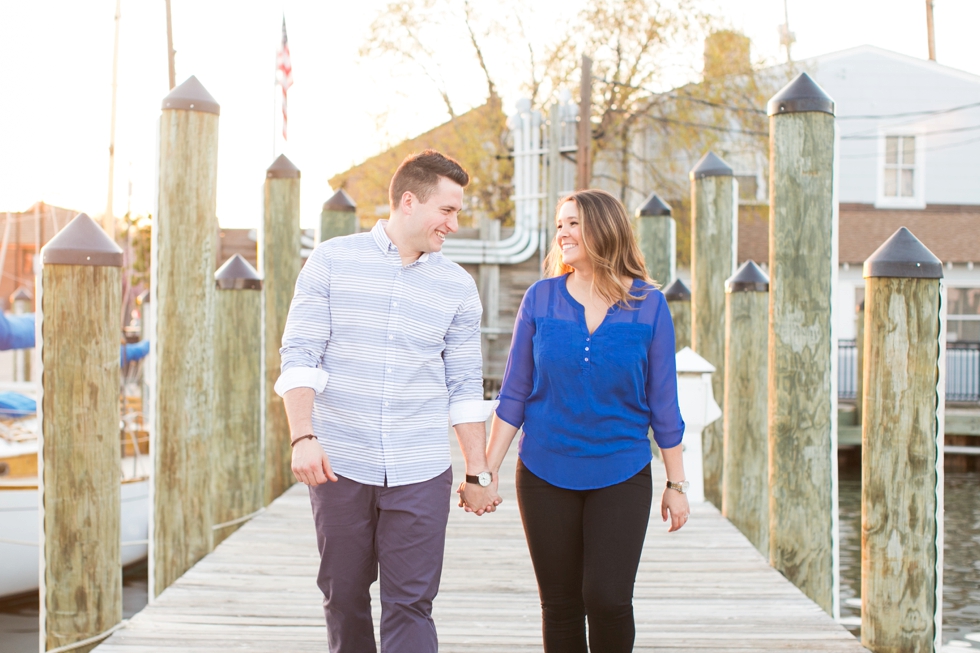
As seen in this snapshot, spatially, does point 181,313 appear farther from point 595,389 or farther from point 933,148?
point 933,148

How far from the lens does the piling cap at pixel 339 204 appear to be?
326 inches

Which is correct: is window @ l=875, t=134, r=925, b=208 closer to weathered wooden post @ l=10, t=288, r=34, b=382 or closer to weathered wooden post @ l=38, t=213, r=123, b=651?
weathered wooden post @ l=10, t=288, r=34, b=382

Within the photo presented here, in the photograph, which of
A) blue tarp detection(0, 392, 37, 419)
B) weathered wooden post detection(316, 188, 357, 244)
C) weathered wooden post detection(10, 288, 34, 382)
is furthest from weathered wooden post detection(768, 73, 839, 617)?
weathered wooden post detection(10, 288, 34, 382)

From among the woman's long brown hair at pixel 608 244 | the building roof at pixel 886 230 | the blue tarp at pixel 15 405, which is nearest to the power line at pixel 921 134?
the building roof at pixel 886 230

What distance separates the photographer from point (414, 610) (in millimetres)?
2775

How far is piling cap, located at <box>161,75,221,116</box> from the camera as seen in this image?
4.78m

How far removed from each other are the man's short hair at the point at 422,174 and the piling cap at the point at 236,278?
4.00 m

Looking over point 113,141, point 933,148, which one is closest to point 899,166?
point 933,148

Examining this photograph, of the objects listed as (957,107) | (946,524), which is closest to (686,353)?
(946,524)

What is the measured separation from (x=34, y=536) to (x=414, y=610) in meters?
6.78

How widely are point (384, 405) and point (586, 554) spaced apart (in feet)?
2.36

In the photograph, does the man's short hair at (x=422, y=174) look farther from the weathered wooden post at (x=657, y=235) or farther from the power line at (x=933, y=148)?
the power line at (x=933, y=148)

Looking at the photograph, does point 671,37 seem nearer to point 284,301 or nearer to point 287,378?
point 284,301

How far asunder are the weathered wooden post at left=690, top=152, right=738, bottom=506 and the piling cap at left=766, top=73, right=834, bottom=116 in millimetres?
2985
